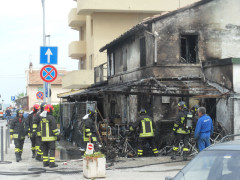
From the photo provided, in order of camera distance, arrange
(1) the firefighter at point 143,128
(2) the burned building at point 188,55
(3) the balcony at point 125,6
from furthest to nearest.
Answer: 1. (3) the balcony at point 125,6
2. (2) the burned building at point 188,55
3. (1) the firefighter at point 143,128

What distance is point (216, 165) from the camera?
Result: 5.46 metres

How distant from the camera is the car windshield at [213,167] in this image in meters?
5.26

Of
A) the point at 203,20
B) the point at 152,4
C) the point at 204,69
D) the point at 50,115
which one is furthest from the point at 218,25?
→ the point at 152,4

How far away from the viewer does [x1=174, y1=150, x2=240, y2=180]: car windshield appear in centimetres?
526

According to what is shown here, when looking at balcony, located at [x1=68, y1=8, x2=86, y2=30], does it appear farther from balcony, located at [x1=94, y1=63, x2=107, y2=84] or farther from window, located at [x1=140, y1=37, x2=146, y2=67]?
window, located at [x1=140, y1=37, x2=146, y2=67]

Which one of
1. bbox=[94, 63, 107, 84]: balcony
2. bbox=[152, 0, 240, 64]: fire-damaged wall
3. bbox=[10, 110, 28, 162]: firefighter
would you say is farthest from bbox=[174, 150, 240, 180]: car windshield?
bbox=[94, 63, 107, 84]: balcony

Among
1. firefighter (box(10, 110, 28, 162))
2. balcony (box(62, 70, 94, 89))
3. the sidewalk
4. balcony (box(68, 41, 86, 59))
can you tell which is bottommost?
the sidewalk

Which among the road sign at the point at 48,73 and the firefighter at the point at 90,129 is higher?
the road sign at the point at 48,73

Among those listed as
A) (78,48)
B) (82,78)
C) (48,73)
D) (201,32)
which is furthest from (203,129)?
(78,48)

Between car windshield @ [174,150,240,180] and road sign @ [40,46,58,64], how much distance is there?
11.5m

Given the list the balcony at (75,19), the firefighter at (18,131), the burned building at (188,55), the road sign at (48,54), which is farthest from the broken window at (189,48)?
the balcony at (75,19)

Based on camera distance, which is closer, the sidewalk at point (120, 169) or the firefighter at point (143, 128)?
the sidewalk at point (120, 169)

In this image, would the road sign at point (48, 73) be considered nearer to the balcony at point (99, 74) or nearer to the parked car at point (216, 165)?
the parked car at point (216, 165)

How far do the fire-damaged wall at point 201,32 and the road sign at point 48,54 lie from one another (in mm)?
4702
